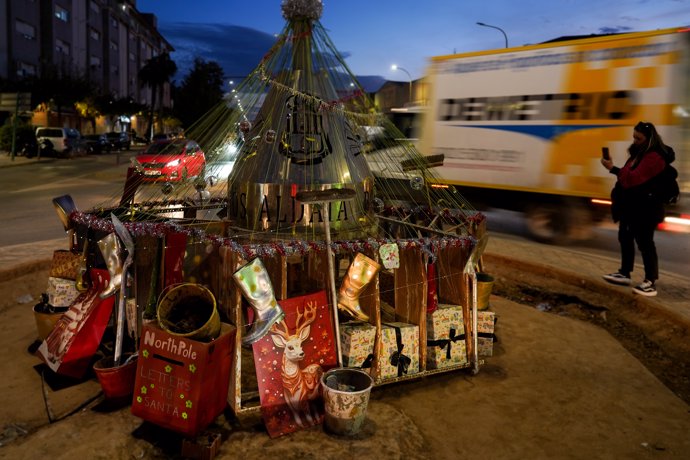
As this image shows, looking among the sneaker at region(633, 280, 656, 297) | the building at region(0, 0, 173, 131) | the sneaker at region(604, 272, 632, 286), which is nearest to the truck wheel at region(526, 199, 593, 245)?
the sneaker at region(604, 272, 632, 286)

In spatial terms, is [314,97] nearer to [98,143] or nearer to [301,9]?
[301,9]

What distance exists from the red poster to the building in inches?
1425

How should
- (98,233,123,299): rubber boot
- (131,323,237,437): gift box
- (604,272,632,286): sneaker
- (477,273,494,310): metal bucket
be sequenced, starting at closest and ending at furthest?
(131,323,237,437): gift box
(98,233,123,299): rubber boot
(477,273,494,310): metal bucket
(604,272,632,286): sneaker

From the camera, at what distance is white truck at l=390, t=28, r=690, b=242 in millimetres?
7578

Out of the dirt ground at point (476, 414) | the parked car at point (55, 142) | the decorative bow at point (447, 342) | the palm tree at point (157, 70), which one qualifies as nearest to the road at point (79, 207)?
the dirt ground at point (476, 414)

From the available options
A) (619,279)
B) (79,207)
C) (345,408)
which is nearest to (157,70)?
(79,207)

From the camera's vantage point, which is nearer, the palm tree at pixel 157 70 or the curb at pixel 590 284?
the curb at pixel 590 284

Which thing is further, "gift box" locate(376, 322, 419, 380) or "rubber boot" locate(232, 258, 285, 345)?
"gift box" locate(376, 322, 419, 380)

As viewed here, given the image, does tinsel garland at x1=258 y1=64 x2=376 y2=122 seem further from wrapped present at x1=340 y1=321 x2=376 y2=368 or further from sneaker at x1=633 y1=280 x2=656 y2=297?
sneaker at x1=633 y1=280 x2=656 y2=297

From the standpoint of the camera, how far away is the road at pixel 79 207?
864cm

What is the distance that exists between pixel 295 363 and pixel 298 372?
0.07m

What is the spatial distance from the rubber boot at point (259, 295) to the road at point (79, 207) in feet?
10.1

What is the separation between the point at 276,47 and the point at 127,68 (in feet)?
192

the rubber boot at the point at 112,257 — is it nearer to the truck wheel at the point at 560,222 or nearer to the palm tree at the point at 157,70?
the truck wheel at the point at 560,222
